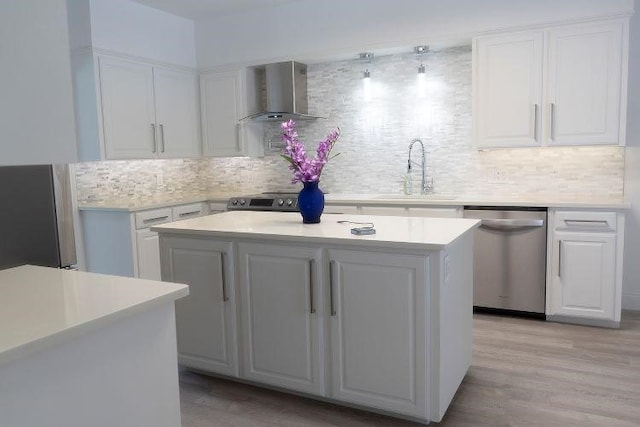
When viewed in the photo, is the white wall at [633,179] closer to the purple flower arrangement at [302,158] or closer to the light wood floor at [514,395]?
the light wood floor at [514,395]

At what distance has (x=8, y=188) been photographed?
5.89ft

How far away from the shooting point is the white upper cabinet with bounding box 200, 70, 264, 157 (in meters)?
5.57

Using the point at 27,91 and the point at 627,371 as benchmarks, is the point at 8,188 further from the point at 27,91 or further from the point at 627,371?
the point at 627,371

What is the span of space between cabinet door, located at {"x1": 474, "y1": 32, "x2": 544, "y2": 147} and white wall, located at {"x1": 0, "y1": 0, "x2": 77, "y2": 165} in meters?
3.56

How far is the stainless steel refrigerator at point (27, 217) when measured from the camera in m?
1.80

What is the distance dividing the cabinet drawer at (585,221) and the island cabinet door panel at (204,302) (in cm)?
256

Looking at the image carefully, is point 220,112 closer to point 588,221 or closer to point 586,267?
point 588,221

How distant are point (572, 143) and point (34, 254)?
379 centimetres

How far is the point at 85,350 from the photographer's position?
4.68 ft

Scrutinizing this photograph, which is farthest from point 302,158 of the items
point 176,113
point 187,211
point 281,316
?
point 176,113

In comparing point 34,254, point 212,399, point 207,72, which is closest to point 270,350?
point 212,399

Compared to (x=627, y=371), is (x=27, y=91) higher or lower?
higher

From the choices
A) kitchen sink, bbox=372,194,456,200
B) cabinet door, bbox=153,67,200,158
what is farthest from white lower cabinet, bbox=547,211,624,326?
cabinet door, bbox=153,67,200,158

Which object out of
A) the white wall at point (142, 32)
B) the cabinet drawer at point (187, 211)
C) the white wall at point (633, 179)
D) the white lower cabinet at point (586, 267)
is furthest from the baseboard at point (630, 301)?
the white wall at point (142, 32)
